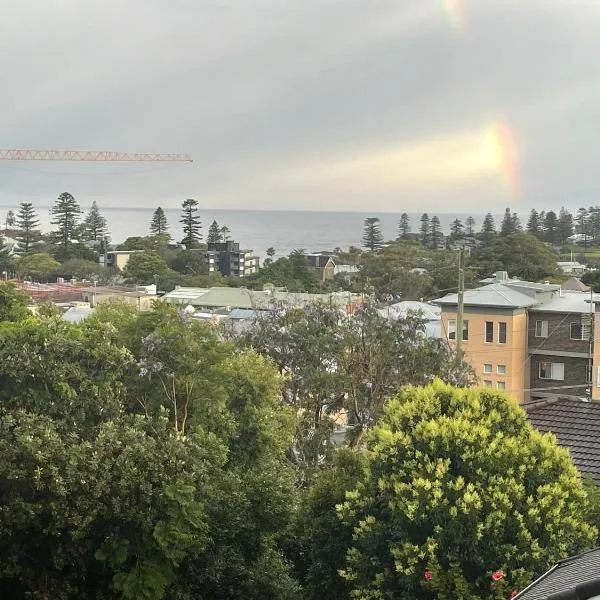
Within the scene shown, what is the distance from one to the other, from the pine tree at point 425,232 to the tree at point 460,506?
89.7 meters

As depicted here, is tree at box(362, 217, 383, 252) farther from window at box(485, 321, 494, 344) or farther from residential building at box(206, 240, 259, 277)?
window at box(485, 321, 494, 344)

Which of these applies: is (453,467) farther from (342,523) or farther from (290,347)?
(290,347)

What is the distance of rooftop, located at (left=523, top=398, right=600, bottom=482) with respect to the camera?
10.2 meters

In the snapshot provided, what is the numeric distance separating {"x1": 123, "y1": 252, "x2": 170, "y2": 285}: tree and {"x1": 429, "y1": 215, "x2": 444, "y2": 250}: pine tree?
3803cm

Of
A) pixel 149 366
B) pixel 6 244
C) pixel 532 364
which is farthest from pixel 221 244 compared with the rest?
pixel 149 366

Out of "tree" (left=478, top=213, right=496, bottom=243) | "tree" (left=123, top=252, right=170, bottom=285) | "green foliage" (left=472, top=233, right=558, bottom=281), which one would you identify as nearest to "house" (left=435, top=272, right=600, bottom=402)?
"green foliage" (left=472, top=233, right=558, bottom=281)

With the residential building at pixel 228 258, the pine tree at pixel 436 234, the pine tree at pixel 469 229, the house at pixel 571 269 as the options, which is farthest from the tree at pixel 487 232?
the residential building at pixel 228 258

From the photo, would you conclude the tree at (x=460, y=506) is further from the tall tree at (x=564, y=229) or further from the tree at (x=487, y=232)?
the tall tree at (x=564, y=229)

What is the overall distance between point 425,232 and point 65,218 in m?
43.3

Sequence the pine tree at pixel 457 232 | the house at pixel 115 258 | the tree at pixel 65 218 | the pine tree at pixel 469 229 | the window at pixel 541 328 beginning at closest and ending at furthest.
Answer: the window at pixel 541 328
the house at pixel 115 258
the tree at pixel 65 218
the pine tree at pixel 457 232
the pine tree at pixel 469 229

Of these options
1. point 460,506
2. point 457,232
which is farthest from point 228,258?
point 460,506

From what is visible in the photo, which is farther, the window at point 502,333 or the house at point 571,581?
the window at point 502,333

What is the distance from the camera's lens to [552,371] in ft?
→ 107

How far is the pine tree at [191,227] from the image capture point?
8794 centimetres
